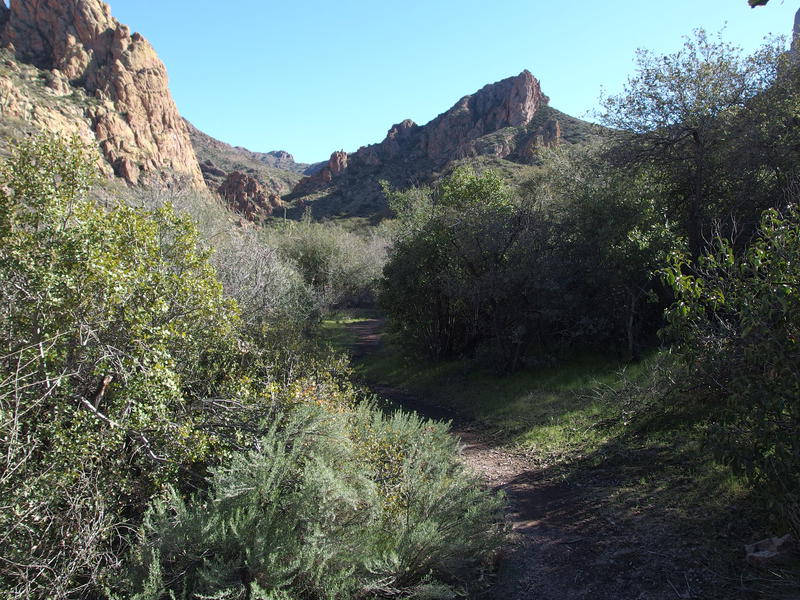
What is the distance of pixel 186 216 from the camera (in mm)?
6879

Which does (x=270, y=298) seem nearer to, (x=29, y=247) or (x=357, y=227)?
(x=29, y=247)

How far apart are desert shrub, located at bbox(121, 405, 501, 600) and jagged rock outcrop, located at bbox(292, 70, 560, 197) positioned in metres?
62.2

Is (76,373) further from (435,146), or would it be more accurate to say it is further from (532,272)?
A: (435,146)

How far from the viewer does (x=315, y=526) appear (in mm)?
4430

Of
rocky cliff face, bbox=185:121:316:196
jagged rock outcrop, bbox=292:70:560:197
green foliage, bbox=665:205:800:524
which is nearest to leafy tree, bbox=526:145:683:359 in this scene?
green foliage, bbox=665:205:800:524

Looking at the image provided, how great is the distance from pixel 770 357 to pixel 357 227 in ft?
161

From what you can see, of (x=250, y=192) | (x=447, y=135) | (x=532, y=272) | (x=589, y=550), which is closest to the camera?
(x=589, y=550)

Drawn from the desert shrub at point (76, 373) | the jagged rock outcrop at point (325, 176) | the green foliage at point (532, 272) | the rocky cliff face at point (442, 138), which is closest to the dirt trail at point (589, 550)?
the desert shrub at point (76, 373)

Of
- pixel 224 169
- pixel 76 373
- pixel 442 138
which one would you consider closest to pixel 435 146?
pixel 442 138

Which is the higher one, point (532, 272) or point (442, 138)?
point (442, 138)

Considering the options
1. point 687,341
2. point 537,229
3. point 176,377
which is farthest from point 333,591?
point 537,229

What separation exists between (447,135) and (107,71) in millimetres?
47496

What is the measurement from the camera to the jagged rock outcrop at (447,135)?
233 feet

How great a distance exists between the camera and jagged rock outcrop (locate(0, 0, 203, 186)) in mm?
50500
